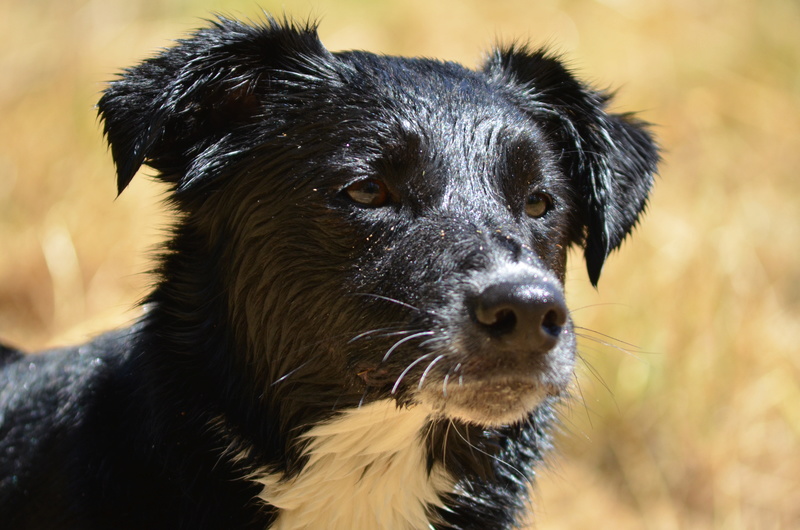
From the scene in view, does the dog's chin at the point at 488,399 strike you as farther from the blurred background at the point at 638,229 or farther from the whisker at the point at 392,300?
the blurred background at the point at 638,229

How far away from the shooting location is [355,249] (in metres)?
2.44

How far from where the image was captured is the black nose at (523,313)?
2092 mm

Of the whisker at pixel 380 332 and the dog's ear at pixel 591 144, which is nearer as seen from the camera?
the whisker at pixel 380 332

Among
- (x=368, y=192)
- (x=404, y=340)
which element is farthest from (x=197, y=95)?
(x=404, y=340)

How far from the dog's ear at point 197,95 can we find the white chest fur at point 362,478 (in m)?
0.89

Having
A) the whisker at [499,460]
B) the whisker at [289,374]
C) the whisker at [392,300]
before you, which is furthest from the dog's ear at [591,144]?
the whisker at [289,374]

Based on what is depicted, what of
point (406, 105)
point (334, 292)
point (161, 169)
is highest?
point (406, 105)

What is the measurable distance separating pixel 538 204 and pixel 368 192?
0.59 m

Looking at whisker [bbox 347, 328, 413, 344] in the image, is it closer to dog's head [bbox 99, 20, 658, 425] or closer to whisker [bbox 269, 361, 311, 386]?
dog's head [bbox 99, 20, 658, 425]

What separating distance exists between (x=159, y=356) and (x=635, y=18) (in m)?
7.86

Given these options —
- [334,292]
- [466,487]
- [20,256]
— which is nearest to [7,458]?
[334,292]

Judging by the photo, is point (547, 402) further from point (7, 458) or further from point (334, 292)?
point (7, 458)

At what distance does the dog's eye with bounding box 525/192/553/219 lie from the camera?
271cm

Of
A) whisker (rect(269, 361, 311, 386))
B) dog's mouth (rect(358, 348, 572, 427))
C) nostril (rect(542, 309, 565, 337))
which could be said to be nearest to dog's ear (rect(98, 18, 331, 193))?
whisker (rect(269, 361, 311, 386))
